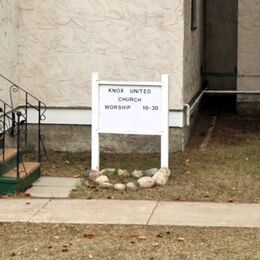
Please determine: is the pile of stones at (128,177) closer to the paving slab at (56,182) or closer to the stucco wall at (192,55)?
the paving slab at (56,182)

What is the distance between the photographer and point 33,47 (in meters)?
10.9

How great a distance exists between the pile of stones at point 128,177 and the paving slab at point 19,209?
3.13 feet

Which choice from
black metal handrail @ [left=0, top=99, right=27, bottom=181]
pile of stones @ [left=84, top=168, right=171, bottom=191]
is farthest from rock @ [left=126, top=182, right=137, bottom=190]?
black metal handrail @ [left=0, top=99, right=27, bottom=181]

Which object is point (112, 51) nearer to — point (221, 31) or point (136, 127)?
point (136, 127)

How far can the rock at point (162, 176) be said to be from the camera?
879 cm

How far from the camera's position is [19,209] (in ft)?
25.4

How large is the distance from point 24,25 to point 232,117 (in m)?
5.24

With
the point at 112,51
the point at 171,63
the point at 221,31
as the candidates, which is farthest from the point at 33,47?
the point at 221,31

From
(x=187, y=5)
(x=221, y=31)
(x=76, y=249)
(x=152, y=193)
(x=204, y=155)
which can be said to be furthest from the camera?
(x=221, y=31)

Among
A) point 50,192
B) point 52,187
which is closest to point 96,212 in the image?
point 50,192

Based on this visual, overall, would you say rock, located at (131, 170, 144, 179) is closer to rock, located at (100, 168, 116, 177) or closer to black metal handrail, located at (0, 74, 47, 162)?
rock, located at (100, 168, 116, 177)

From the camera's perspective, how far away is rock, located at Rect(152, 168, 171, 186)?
8.79m

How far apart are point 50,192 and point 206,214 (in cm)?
206

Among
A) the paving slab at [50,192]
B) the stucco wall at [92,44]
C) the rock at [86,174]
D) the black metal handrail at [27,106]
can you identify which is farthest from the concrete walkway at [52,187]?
the stucco wall at [92,44]
